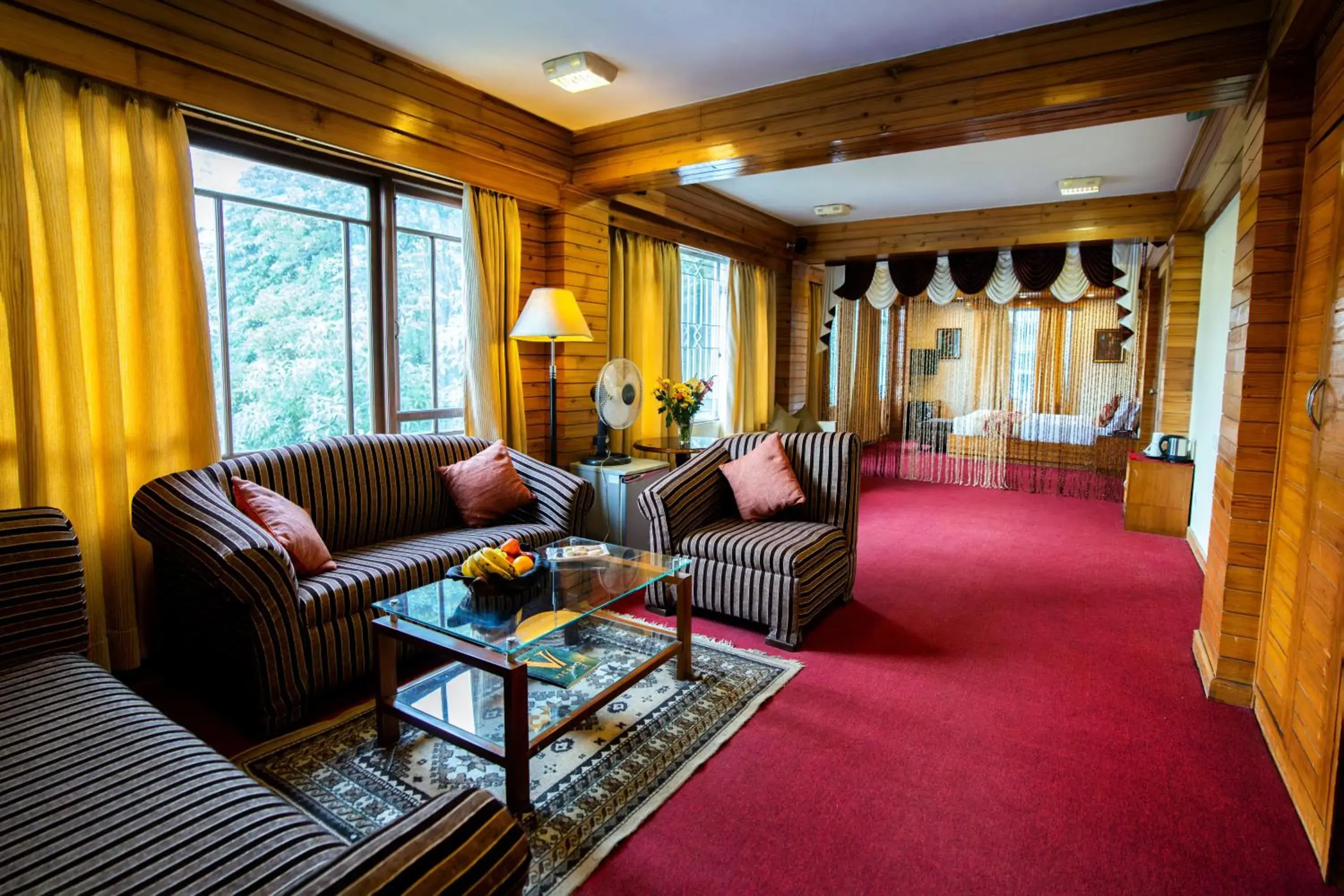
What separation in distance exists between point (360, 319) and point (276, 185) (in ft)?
2.29

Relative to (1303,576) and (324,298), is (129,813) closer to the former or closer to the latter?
(324,298)

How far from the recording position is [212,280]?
2.90 meters

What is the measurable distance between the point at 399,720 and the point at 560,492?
1.41 meters

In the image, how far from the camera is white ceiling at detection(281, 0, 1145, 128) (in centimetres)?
273

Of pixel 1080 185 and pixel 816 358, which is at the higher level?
pixel 1080 185

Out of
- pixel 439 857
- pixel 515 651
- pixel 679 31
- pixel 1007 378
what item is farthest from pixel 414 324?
pixel 1007 378

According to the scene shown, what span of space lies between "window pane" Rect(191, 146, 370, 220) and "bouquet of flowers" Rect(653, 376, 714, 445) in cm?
216

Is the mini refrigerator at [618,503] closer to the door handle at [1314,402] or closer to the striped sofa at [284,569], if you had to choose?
the striped sofa at [284,569]

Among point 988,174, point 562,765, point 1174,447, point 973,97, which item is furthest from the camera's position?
point 1174,447

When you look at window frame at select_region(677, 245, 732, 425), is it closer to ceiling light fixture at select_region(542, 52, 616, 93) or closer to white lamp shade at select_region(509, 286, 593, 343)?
white lamp shade at select_region(509, 286, 593, 343)

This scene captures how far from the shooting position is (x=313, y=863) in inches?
42.6

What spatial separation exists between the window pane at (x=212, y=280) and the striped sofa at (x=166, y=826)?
1.56 meters

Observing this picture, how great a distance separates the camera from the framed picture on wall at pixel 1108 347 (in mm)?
6516

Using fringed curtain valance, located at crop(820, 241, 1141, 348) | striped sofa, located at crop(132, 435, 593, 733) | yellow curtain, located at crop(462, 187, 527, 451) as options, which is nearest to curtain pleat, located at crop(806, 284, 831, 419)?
fringed curtain valance, located at crop(820, 241, 1141, 348)
